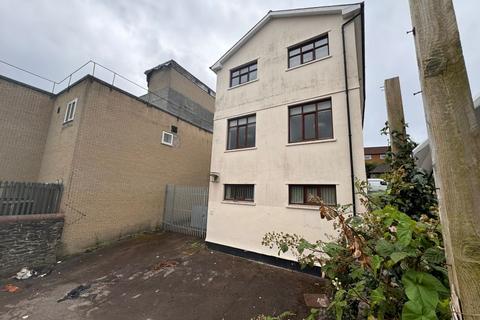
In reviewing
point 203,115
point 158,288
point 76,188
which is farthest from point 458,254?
point 203,115

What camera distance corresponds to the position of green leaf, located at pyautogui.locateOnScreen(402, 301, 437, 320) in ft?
3.71

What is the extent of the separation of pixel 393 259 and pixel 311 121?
6.63 meters

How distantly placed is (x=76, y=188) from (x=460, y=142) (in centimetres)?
1135

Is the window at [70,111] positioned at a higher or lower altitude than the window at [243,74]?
lower

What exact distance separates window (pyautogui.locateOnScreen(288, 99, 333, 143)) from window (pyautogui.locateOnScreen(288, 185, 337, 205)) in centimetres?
177

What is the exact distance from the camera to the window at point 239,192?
8.27 metres

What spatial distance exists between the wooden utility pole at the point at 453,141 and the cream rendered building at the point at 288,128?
225 inches

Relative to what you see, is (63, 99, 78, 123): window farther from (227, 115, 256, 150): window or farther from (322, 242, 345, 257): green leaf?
(322, 242, 345, 257): green leaf

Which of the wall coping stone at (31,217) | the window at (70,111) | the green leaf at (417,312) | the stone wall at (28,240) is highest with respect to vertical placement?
the window at (70,111)

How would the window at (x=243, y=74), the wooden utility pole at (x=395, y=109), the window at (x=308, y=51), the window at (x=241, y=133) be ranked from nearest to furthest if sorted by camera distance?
the wooden utility pole at (x=395, y=109)
the window at (x=308, y=51)
the window at (x=241, y=133)
the window at (x=243, y=74)

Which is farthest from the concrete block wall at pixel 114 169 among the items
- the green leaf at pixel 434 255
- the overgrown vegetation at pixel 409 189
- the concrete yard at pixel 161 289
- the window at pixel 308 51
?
the green leaf at pixel 434 255

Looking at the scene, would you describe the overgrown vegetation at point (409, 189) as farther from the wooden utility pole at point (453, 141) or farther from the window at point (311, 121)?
the window at point (311, 121)

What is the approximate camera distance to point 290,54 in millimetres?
8375

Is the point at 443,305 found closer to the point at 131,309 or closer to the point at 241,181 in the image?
the point at 131,309
